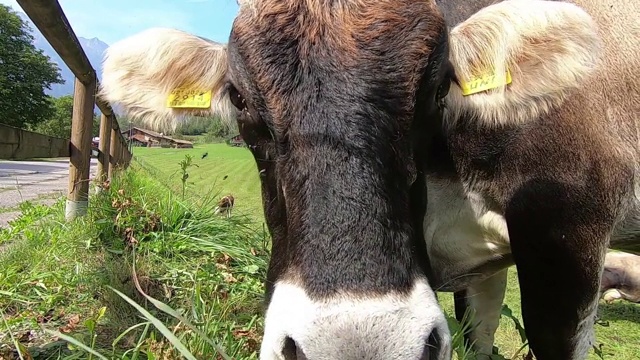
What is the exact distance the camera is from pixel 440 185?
3.18 m

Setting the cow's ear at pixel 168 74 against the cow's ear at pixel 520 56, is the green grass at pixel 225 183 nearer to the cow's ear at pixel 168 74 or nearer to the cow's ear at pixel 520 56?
the cow's ear at pixel 168 74

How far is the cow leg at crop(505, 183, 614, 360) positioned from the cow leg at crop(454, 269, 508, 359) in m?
1.04

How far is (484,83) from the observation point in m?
2.49

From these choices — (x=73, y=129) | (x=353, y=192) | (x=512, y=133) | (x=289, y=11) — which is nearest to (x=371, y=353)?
(x=353, y=192)

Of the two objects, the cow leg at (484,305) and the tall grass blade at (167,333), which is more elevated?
the tall grass blade at (167,333)

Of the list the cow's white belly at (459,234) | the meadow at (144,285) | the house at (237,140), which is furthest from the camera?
the cow's white belly at (459,234)

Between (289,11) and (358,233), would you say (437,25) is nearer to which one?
(289,11)

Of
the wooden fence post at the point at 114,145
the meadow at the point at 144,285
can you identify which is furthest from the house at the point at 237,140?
the wooden fence post at the point at 114,145

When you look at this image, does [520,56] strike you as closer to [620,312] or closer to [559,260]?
[559,260]

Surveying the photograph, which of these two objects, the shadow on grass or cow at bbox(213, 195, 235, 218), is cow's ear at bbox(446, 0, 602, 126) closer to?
cow at bbox(213, 195, 235, 218)

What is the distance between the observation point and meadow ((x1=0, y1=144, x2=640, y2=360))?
269cm

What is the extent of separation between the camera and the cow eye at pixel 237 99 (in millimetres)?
2260

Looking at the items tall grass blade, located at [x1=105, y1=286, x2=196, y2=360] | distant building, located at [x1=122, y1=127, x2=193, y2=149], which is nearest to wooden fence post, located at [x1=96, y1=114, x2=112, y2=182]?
distant building, located at [x1=122, y1=127, x2=193, y2=149]

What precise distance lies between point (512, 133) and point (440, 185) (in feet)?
1.66
